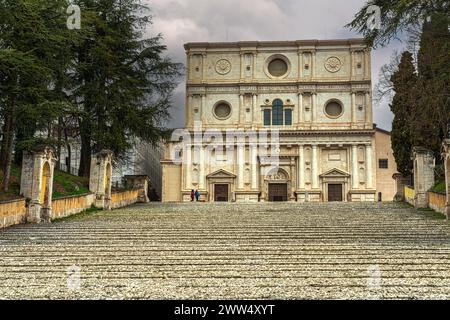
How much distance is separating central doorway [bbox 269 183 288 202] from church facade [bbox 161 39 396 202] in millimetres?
71

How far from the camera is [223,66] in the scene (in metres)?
39.9

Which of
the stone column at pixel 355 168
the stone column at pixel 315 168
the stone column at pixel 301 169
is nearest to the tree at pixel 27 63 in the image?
the stone column at pixel 301 169

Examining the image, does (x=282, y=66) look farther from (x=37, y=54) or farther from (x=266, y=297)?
(x=266, y=297)

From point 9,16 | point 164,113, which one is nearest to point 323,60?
point 164,113

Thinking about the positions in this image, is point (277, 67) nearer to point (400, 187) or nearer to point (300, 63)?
point (300, 63)

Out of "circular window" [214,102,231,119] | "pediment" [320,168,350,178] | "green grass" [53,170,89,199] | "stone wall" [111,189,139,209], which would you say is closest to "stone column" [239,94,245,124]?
"circular window" [214,102,231,119]

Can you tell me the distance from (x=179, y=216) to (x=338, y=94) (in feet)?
78.3

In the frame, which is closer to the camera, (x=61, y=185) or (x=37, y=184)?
(x=37, y=184)

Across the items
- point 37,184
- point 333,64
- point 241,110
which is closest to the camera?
point 37,184

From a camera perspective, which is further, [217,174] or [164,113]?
[217,174]

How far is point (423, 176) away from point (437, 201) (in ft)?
6.82

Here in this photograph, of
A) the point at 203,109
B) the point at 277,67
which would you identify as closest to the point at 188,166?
the point at 203,109

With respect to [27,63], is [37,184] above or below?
below

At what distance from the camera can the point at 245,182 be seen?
37.9 meters
